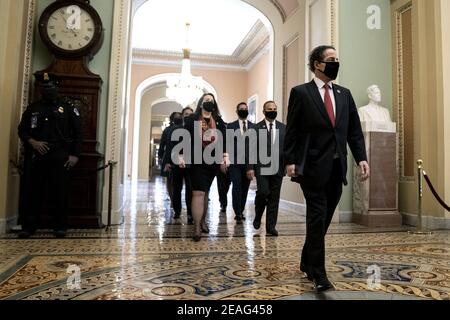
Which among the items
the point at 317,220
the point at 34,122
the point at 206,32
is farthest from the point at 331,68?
the point at 206,32

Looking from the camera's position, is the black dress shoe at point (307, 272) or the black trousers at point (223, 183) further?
the black trousers at point (223, 183)

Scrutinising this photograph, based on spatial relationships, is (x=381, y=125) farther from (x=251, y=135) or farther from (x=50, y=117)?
(x=50, y=117)

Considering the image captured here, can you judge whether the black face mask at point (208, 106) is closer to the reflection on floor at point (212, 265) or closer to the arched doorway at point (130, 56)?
the reflection on floor at point (212, 265)

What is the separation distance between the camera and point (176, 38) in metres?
13.9

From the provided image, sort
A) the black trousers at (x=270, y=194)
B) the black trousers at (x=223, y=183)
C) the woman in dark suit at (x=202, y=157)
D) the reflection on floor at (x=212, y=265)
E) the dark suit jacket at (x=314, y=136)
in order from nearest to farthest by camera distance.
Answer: the reflection on floor at (x=212, y=265) < the dark suit jacket at (x=314, y=136) < the woman in dark suit at (x=202, y=157) < the black trousers at (x=270, y=194) < the black trousers at (x=223, y=183)

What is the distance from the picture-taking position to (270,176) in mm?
4520

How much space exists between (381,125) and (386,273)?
325 centimetres

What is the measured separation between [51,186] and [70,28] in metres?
2.08

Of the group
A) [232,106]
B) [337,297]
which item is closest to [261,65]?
[232,106]

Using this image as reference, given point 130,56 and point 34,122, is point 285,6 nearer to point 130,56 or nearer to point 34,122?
point 130,56

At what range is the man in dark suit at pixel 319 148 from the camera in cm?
237

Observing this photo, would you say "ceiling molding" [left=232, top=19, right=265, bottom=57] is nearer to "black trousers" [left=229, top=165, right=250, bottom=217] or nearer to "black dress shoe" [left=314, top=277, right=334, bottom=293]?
"black trousers" [left=229, top=165, right=250, bottom=217]

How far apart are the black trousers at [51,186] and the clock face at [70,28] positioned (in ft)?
5.27

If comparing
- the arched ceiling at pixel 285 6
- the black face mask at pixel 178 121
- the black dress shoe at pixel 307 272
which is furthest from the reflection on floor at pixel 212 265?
the arched ceiling at pixel 285 6
